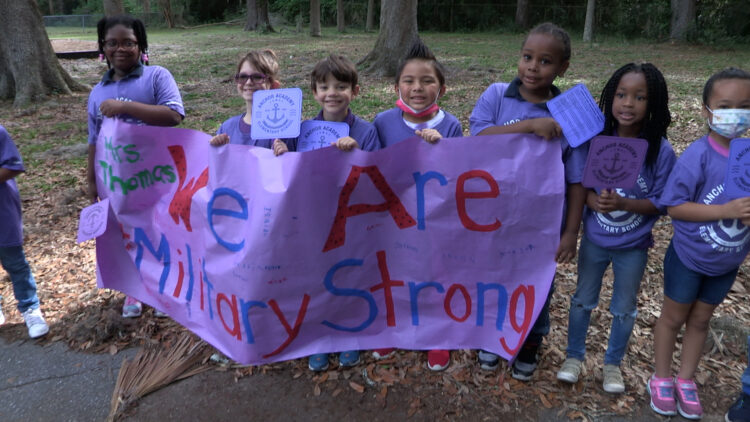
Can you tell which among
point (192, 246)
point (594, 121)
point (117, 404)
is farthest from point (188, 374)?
point (594, 121)

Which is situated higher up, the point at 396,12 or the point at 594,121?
the point at 396,12

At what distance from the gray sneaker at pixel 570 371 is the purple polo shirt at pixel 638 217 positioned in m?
0.69

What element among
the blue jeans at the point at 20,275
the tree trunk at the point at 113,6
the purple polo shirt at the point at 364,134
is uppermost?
the tree trunk at the point at 113,6

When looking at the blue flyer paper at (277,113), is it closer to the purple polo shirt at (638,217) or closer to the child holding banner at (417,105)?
the child holding banner at (417,105)

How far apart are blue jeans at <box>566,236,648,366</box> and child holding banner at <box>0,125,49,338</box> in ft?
10.3

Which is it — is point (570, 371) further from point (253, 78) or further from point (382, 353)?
point (253, 78)

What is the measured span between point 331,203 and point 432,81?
2.62ft

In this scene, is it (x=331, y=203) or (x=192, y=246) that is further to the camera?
(x=192, y=246)

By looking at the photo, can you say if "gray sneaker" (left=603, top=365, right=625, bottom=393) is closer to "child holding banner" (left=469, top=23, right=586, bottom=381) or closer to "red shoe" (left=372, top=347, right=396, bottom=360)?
"child holding banner" (left=469, top=23, right=586, bottom=381)

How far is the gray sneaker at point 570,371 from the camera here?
2701mm

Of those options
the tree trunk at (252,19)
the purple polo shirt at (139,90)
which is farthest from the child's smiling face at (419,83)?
the tree trunk at (252,19)

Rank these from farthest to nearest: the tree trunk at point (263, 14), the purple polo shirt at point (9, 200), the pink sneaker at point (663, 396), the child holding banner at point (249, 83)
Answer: the tree trunk at point (263, 14)
the purple polo shirt at point (9, 200)
the child holding banner at point (249, 83)
the pink sneaker at point (663, 396)

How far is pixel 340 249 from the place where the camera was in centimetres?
261

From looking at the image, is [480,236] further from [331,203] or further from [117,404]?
[117,404]
